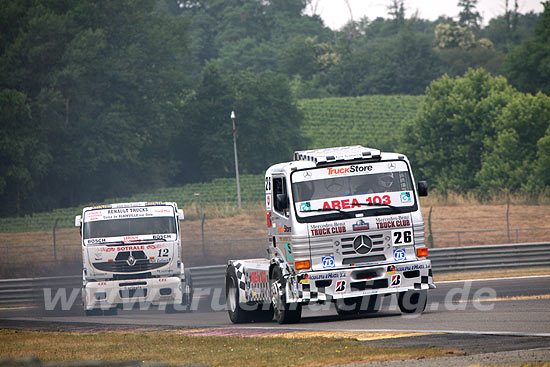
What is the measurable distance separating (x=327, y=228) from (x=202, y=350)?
3.56 meters

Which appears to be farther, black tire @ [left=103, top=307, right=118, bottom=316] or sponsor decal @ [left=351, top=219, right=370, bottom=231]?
black tire @ [left=103, top=307, right=118, bottom=316]

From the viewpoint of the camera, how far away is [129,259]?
21.0 m

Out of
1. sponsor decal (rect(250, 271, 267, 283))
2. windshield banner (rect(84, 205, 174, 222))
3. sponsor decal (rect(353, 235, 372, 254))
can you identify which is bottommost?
sponsor decal (rect(250, 271, 267, 283))

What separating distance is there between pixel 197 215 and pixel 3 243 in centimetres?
977

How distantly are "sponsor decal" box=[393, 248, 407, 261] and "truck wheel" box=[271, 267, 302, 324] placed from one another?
1.83 meters

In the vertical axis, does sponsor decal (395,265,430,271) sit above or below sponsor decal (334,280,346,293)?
above

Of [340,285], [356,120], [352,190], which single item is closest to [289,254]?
[340,285]

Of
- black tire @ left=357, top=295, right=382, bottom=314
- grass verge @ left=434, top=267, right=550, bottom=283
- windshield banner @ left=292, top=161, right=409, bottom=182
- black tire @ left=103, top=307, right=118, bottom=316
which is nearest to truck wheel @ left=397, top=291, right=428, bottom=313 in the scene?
black tire @ left=357, top=295, right=382, bottom=314

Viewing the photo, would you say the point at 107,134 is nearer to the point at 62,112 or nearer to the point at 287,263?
the point at 62,112

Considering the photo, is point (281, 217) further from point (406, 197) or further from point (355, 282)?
point (406, 197)

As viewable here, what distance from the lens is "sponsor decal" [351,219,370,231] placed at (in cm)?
1467

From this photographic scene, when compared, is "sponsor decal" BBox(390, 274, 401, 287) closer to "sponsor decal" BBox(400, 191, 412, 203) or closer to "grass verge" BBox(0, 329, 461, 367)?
"sponsor decal" BBox(400, 191, 412, 203)

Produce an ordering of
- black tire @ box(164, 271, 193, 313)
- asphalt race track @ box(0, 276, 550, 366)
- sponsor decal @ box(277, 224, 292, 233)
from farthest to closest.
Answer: black tire @ box(164, 271, 193, 313)
sponsor decal @ box(277, 224, 292, 233)
asphalt race track @ box(0, 276, 550, 366)

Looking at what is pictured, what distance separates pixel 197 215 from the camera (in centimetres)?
4578
